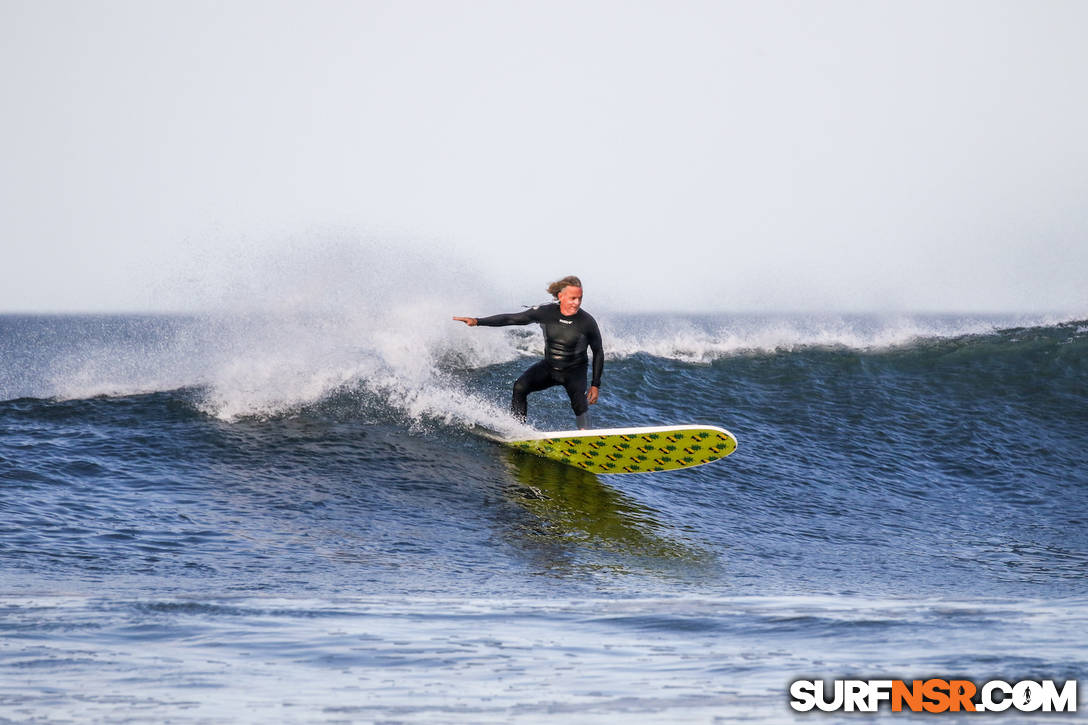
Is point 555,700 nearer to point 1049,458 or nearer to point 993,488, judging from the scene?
point 993,488

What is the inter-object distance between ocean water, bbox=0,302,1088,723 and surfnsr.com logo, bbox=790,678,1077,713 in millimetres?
128

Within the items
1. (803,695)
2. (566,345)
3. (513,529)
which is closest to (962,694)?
(803,695)

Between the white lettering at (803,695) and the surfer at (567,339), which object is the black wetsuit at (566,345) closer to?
the surfer at (567,339)

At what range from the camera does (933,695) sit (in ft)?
12.5

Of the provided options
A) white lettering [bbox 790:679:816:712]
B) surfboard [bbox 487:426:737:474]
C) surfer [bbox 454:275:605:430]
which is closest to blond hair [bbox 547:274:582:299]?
surfer [bbox 454:275:605:430]

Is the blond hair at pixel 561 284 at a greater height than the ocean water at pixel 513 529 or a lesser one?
greater

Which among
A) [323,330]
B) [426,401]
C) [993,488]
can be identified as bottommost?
[993,488]

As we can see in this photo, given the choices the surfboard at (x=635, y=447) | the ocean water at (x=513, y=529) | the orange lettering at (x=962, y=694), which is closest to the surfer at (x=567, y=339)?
the surfboard at (x=635, y=447)

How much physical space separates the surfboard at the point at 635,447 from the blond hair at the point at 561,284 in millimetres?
1443

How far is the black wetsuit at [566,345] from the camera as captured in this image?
9.84 m

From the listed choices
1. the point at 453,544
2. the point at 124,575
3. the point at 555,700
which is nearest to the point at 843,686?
the point at 555,700

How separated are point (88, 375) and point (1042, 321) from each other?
16952mm

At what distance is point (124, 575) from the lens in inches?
242

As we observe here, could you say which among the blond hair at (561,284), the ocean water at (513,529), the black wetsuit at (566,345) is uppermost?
the blond hair at (561,284)
